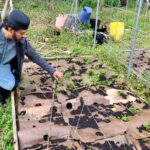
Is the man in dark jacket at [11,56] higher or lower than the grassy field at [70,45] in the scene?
higher

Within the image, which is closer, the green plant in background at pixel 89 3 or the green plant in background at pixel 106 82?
the green plant in background at pixel 106 82

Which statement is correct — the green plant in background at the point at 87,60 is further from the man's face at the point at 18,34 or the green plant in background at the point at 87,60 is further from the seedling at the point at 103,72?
the man's face at the point at 18,34

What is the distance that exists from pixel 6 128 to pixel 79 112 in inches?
36.4

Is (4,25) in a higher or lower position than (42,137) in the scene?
higher

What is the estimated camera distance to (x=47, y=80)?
4629mm

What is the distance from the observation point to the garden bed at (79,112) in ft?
10.5

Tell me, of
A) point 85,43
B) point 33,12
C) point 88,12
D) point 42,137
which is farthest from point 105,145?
point 33,12

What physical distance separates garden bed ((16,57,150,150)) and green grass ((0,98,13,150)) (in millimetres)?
123

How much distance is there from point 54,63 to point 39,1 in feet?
18.2

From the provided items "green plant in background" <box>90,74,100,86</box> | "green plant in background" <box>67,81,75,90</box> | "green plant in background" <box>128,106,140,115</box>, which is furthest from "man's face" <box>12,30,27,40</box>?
"green plant in background" <box>128,106,140,115</box>

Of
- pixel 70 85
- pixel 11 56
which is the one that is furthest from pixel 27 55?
pixel 70 85

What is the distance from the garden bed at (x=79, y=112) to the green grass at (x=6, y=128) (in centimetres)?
12

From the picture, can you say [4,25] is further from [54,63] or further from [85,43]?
[85,43]

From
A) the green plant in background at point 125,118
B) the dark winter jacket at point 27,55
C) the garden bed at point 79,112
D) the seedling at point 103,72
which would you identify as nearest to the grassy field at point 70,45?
the garden bed at point 79,112
